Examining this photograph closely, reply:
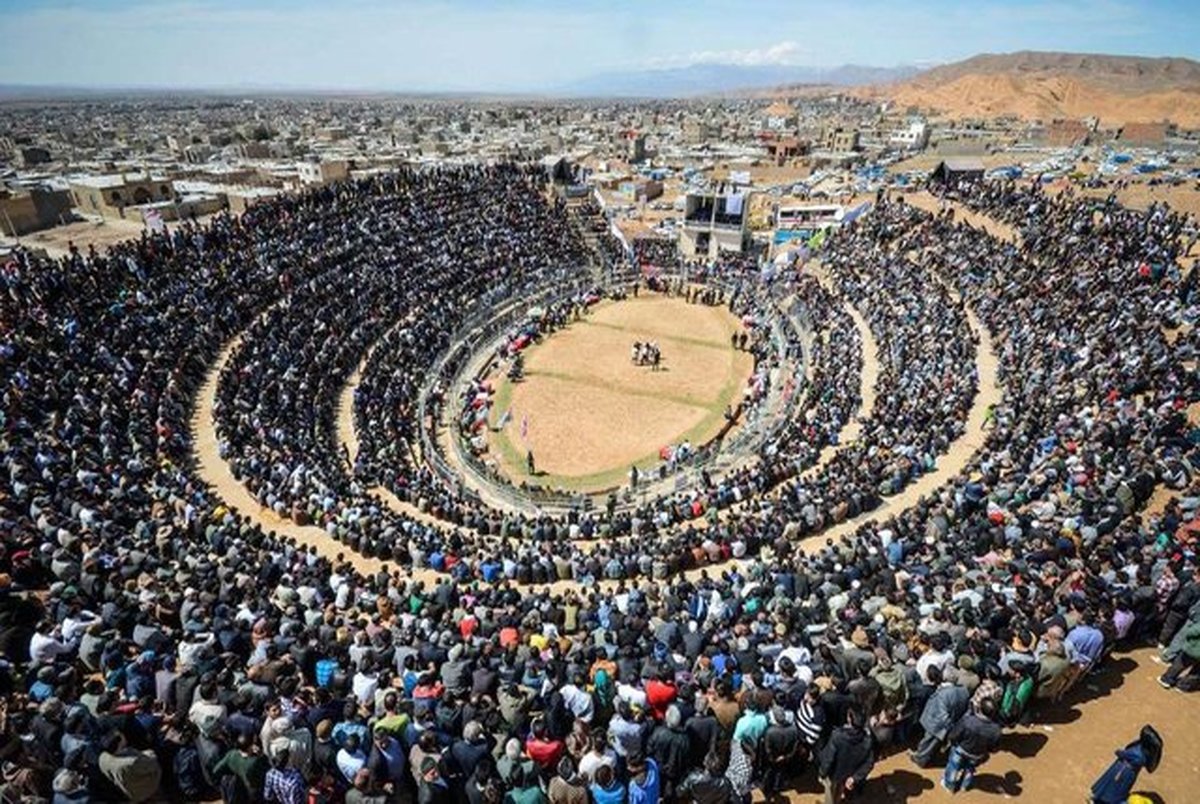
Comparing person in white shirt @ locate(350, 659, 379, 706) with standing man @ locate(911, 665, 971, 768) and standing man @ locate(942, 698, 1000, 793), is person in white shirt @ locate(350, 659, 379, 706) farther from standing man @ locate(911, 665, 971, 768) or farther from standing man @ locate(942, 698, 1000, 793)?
standing man @ locate(942, 698, 1000, 793)

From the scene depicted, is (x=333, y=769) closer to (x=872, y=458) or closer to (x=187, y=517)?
(x=187, y=517)

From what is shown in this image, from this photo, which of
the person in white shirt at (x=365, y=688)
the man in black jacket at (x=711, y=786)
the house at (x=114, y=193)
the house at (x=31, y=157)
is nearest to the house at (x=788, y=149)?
the house at (x=114, y=193)

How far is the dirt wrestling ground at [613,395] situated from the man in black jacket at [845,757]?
61.2 ft

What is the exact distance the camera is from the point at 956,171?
62625mm

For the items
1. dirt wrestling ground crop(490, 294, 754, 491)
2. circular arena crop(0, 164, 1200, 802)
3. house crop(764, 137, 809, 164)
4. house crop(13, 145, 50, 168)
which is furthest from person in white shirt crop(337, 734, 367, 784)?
house crop(13, 145, 50, 168)

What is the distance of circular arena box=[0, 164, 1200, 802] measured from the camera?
8672 mm

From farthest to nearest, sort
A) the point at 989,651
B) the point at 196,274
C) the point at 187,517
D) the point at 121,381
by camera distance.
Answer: the point at 196,274
the point at 121,381
the point at 187,517
the point at 989,651

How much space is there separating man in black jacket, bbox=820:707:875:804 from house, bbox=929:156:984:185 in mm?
60709

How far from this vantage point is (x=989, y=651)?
9.95 meters

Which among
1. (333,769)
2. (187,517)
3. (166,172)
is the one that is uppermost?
(166,172)

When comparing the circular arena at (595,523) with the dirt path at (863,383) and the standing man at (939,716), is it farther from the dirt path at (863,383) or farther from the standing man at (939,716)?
the dirt path at (863,383)

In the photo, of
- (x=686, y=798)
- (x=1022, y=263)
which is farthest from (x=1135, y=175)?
(x=686, y=798)

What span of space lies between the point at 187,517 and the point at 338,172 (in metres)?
59.2

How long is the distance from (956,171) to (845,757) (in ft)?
226
